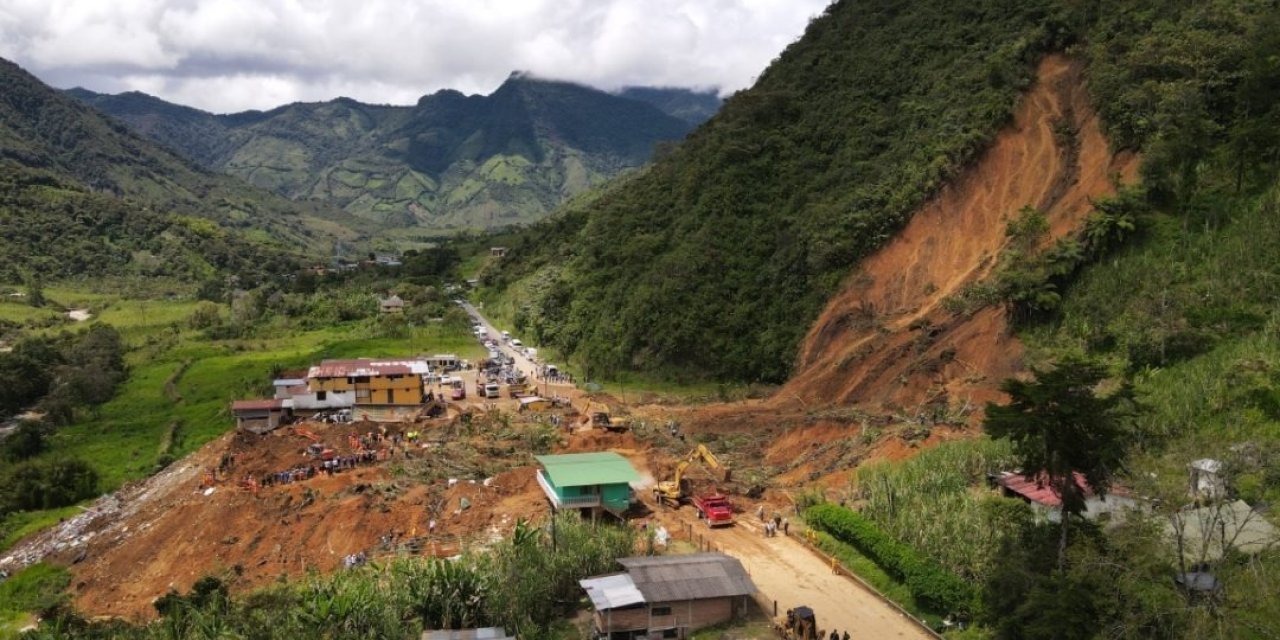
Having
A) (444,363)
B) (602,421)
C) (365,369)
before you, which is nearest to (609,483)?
(602,421)

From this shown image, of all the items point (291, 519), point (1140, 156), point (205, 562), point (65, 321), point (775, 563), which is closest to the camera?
point (775, 563)

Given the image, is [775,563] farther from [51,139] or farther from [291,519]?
[51,139]

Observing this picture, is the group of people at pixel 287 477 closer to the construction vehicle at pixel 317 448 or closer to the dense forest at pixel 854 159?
the construction vehicle at pixel 317 448

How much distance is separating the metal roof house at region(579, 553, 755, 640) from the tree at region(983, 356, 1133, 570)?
920cm

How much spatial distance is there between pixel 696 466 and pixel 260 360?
47.8m

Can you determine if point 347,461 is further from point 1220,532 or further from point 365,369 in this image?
point 1220,532

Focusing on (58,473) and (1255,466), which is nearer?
(1255,466)

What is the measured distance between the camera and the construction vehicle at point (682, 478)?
1346 inches

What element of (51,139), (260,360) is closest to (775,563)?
(260,360)

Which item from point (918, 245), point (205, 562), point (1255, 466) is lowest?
point (205, 562)

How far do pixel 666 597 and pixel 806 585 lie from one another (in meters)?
5.37

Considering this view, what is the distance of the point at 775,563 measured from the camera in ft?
92.1

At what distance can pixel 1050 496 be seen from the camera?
25.2 meters

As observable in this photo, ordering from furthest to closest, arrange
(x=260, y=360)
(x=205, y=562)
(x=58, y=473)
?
1. (x=260, y=360)
2. (x=58, y=473)
3. (x=205, y=562)
